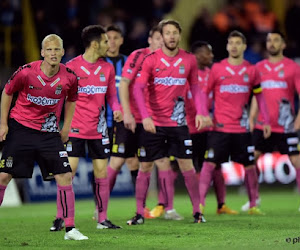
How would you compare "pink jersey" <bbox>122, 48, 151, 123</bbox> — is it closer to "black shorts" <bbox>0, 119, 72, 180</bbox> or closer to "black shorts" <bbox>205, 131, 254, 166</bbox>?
"black shorts" <bbox>205, 131, 254, 166</bbox>

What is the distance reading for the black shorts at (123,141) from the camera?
38.5ft

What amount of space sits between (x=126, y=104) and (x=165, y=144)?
766 mm

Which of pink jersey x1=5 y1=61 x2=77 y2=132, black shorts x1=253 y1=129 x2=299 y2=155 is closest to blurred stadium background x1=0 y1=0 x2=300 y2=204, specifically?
black shorts x1=253 y1=129 x2=299 y2=155

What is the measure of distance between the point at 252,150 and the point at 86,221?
99.5 inches

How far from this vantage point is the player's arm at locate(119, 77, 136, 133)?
1055 cm

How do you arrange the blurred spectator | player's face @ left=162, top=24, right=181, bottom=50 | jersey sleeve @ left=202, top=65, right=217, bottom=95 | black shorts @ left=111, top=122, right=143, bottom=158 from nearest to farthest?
player's face @ left=162, top=24, right=181, bottom=50 < black shorts @ left=111, top=122, right=143, bottom=158 < jersey sleeve @ left=202, top=65, right=217, bottom=95 < the blurred spectator

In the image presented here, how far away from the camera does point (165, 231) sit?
991cm

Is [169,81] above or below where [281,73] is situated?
below

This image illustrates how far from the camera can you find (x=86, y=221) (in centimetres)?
1159

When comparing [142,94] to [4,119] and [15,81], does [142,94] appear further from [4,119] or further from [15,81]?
[4,119]

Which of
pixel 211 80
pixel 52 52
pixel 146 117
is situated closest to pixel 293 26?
pixel 211 80

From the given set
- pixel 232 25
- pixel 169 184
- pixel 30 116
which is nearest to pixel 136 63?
pixel 169 184

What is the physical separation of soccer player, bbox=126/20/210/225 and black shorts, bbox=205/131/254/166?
3.90ft

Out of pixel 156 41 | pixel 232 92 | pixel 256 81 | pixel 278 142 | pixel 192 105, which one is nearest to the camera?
pixel 156 41
